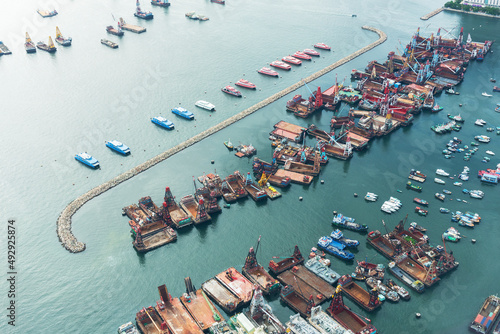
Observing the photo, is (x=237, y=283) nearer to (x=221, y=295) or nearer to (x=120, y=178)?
(x=221, y=295)

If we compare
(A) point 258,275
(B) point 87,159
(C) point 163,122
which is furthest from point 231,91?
(A) point 258,275

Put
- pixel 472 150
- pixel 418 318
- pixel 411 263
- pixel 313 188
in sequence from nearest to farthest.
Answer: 1. pixel 418 318
2. pixel 411 263
3. pixel 313 188
4. pixel 472 150

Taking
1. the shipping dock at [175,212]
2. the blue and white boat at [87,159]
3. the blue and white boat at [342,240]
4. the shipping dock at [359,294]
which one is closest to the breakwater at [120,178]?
A: the blue and white boat at [87,159]

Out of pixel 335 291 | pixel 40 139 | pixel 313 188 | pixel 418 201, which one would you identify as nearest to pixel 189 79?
pixel 40 139

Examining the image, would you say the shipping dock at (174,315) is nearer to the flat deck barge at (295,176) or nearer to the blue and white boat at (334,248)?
the blue and white boat at (334,248)

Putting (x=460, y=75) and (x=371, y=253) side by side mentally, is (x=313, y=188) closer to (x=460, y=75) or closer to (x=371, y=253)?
(x=371, y=253)
